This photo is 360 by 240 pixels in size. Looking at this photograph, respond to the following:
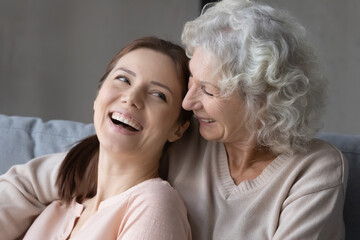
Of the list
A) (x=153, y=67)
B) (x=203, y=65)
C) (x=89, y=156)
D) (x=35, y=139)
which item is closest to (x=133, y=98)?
(x=153, y=67)

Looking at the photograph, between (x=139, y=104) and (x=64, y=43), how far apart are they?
88.0 inches

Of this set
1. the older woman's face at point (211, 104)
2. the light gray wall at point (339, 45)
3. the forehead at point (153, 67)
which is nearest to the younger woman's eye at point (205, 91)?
the older woman's face at point (211, 104)

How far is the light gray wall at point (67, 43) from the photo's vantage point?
377 cm

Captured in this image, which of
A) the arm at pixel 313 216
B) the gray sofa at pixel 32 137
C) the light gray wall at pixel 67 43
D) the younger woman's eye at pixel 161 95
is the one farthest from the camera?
the light gray wall at pixel 67 43

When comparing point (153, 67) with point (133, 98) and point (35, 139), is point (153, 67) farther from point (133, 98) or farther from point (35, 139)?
point (35, 139)

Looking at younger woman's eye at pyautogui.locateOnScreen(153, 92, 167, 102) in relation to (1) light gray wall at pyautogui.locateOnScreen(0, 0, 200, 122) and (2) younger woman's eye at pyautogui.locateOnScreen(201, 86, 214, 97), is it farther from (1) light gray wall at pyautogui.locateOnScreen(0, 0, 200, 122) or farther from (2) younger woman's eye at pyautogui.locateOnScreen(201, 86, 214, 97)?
(1) light gray wall at pyautogui.locateOnScreen(0, 0, 200, 122)

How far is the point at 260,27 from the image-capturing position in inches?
67.4

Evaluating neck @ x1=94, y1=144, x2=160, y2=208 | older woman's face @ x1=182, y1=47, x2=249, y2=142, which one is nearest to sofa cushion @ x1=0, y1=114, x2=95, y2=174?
neck @ x1=94, y1=144, x2=160, y2=208

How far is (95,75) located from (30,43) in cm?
47

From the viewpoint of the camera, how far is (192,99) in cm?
179

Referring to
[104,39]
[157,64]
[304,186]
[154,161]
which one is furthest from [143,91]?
[104,39]

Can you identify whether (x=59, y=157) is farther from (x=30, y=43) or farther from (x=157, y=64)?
(x=30, y=43)

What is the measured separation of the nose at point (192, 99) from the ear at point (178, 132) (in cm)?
16

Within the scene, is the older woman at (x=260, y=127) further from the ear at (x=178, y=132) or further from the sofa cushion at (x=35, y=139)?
the sofa cushion at (x=35, y=139)
